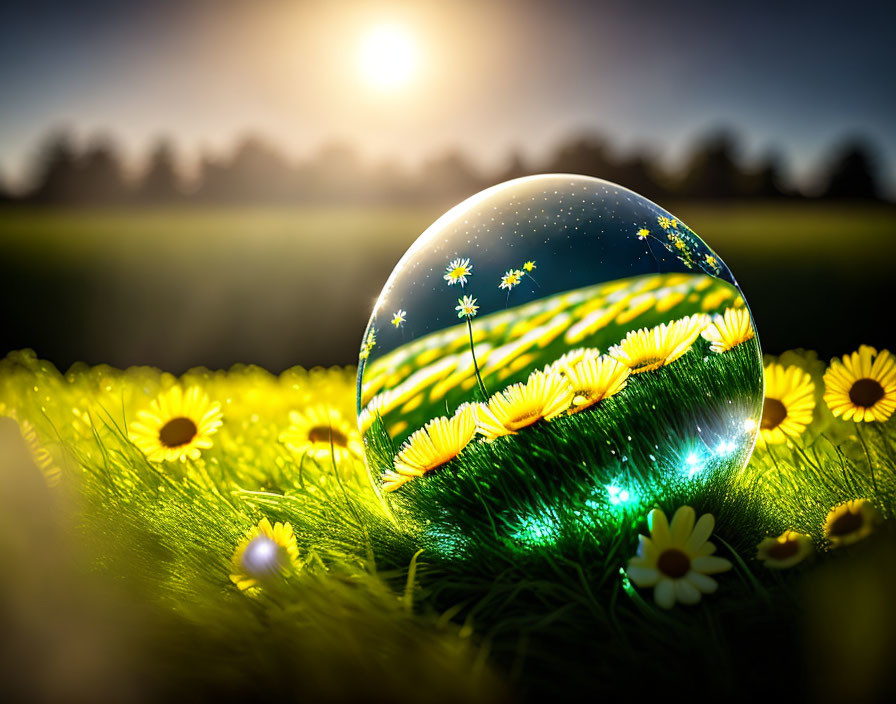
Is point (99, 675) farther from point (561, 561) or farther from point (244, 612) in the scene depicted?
point (561, 561)

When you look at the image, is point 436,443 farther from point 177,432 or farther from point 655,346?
point 177,432

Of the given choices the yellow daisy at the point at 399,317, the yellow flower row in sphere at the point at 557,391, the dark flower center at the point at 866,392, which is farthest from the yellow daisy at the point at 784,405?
the yellow daisy at the point at 399,317

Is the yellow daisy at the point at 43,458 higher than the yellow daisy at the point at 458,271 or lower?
higher

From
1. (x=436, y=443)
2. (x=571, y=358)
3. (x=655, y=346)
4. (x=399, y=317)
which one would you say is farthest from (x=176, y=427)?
(x=655, y=346)

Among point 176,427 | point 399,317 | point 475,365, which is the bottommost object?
point 475,365

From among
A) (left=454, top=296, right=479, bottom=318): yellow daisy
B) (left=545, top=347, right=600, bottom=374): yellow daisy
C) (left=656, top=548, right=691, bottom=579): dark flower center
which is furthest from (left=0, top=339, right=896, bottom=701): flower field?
(left=454, top=296, right=479, bottom=318): yellow daisy

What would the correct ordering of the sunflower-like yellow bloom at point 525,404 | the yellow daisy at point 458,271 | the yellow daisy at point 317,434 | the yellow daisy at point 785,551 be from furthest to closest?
the yellow daisy at point 317,434 < the yellow daisy at point 458,271 < the sunflower-like yellow bloom at point 525,404 < the yellow daisy at point 785,551

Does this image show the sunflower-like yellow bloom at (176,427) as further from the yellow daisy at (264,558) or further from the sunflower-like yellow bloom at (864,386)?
the sunflower-like yellow bloom at (864,386)
